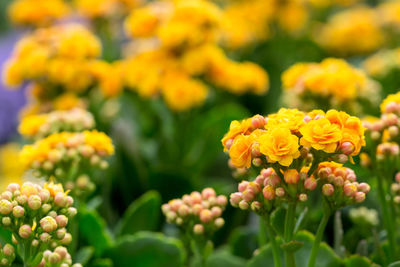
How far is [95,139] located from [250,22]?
0.80 meters

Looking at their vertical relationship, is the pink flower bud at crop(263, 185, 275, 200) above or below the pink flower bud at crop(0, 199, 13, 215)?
below

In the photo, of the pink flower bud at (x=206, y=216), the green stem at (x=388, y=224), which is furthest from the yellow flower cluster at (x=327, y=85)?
the pink flower bud at (x=206, y=216)

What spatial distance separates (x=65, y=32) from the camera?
105cm

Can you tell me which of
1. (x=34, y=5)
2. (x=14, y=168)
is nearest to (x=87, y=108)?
(x=34, y=5)

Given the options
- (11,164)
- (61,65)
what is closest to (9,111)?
(11,164)

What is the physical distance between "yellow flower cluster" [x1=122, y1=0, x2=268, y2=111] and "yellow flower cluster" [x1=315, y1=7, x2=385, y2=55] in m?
0.57

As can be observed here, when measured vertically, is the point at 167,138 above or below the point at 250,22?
below

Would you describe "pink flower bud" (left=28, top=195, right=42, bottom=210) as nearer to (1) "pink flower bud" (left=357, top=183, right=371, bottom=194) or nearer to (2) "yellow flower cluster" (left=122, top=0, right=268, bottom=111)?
(1) "pink flower bud" (left=357, top=183, right=371, bottom=194)

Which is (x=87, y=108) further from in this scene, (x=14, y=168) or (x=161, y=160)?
(x=14, y=168)

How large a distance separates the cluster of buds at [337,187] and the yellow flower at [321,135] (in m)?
0.04

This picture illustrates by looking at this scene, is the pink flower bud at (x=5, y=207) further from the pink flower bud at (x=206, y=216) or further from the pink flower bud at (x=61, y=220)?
the pink flower bud at (x=206, y=216)

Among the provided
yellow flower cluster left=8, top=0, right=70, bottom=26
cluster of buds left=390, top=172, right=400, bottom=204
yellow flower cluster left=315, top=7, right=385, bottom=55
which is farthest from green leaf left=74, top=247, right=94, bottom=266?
yellow flower cluster left=315, top=7, right=385, bottom=55

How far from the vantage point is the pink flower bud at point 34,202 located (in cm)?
48

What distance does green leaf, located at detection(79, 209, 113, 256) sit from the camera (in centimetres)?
70
